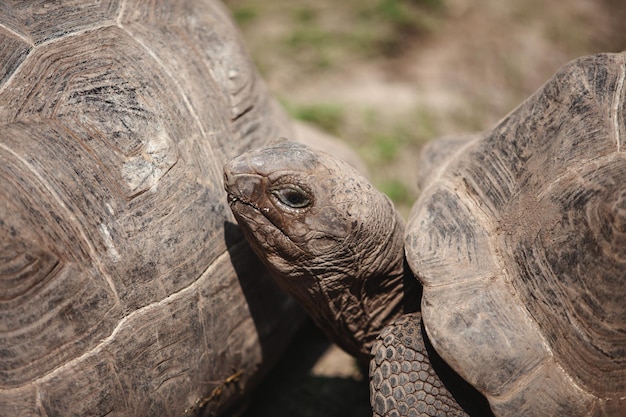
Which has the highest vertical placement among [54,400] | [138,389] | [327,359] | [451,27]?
[451,27]

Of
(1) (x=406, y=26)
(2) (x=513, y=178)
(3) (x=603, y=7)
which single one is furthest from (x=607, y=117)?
(3) (x=603, y=7)

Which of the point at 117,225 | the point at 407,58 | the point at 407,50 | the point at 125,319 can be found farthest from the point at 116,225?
the point at 407,50

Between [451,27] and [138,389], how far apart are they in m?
4.88

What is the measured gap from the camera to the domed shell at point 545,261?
2.12 metres

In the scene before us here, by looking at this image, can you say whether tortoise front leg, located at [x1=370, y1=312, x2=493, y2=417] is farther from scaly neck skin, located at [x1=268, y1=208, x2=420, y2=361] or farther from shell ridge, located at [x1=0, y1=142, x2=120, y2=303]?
shell ridge, located at [x1=0, y1=142, x2=120, y2=303]

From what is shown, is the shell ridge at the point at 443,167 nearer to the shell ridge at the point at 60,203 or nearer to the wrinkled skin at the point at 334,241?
the wrinkled skin at the point at 334,241

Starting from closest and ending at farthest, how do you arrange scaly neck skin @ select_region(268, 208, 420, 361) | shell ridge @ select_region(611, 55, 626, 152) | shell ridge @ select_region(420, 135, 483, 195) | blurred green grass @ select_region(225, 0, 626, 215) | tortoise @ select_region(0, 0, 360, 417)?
1. tortoise @ select_region(0, 0, 360, 417)
2. shell ridge @ select_region(611, 55, 626, 152)
3. scaly neck skin @ select_region(268, 208, 420, 361)
4. shell ridge @ select_region(420, 135, 483, 195)
5. blurred green grass @ select_region(225, 0, 626, 215)

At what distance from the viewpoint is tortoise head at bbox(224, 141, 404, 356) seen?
91.7 inches

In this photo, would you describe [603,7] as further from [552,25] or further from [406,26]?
[406,26]

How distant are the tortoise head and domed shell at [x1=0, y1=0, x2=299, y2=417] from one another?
0.22 metres

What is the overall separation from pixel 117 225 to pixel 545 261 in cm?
160

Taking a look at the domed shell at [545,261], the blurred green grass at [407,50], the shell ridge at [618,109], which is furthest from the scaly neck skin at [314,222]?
the blurred green grass at [407,50]

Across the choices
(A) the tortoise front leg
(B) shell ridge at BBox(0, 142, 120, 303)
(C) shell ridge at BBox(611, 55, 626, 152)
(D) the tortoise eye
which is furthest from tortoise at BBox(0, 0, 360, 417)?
(C) shell ridge at BBox(611, 55, 626, 152)

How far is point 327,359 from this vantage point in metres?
3.41
